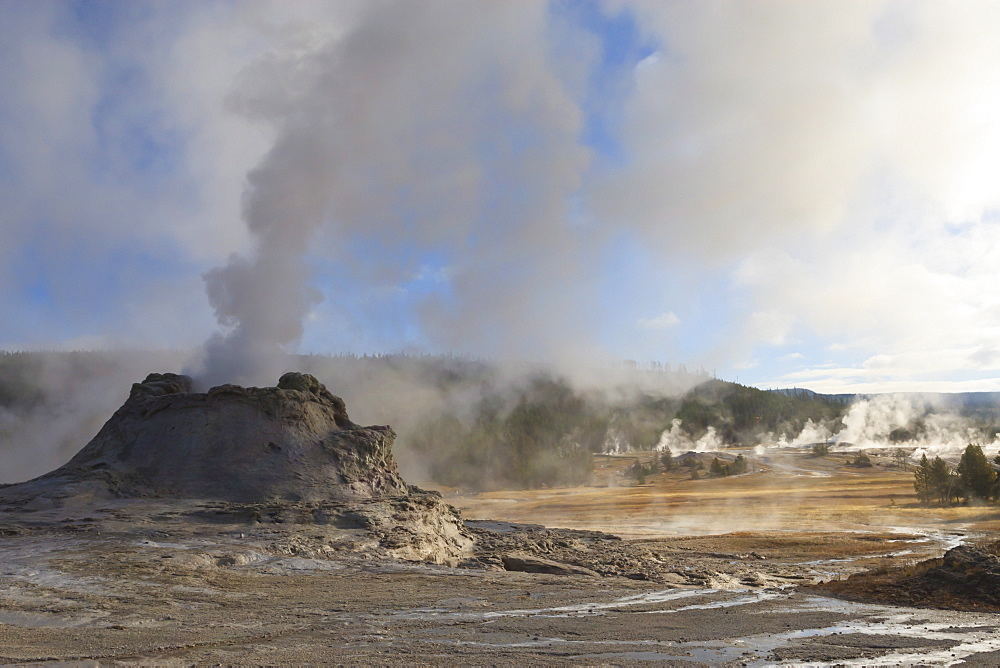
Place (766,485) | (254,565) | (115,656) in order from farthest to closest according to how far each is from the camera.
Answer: (766,485) < (254,565) < (115,656)

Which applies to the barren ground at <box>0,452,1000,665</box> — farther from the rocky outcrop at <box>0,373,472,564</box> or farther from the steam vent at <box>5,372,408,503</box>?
the steam vent at <box>5,372,408,503</box>

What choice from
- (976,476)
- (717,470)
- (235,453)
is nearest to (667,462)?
(717,470)

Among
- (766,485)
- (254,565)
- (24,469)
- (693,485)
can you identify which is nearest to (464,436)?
(693,485)

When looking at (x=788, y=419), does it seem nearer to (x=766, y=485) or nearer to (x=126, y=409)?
(x=766, y=485)

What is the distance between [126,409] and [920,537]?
42.6m

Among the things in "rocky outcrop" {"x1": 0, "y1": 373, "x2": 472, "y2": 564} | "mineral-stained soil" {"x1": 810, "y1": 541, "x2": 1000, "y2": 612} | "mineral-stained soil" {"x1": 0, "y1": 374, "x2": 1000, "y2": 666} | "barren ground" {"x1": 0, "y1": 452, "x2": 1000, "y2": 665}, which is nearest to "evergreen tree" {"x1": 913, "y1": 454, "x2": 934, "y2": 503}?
"mineral-stained soil" {"x1": 0, "y1": 374, "x2": 1000, "y2": 666}

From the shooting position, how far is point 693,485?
101 metres

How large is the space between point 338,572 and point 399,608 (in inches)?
196

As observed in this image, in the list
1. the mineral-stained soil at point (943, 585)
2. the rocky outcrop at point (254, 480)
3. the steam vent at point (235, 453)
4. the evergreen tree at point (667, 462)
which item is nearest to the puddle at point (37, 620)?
the rocky outcrop at point (254, 480)

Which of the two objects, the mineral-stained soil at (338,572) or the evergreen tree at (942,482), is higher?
the mineral-stained soil at (338,572)

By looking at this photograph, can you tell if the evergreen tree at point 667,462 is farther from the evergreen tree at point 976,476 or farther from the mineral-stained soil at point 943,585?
the mineral-stained soil at point 943,585

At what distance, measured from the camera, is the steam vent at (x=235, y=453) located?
23.3 metres

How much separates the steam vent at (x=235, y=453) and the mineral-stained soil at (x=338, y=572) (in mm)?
80

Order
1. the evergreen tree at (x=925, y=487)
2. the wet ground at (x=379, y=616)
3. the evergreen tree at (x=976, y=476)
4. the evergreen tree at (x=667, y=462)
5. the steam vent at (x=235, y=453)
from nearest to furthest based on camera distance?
the wet ground at (x=379, y=616) → the steam vent at (x=235, y=453) → the evergreen tree at (x=976, y=476) → the evergreen tree at (x=925, y=487) → the evergreen tree at (x=667, y=462)
